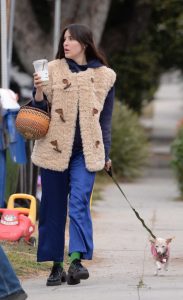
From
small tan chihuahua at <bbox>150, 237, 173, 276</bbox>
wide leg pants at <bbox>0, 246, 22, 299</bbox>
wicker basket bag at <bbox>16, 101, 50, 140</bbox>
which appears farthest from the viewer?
small tan chihuahua at <bbox>150, 237, 173, 276</bbox>

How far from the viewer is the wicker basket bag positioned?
22.2ft

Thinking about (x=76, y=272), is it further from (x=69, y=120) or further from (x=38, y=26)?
(x=38, y=26)

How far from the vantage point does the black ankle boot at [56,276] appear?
22.7 ft

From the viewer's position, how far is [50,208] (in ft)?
22.6

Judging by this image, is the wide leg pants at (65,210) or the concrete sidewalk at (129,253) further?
the wide leg pants at (65,210)

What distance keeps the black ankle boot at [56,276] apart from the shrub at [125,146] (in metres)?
10.2

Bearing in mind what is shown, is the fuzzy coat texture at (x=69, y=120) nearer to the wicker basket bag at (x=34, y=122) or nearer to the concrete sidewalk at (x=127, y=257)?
the wicker basket bag at (x=34, y=122)

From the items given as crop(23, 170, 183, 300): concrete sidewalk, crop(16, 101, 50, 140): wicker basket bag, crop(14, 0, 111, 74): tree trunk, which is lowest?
crop(23, 170, 183, 300): concrete sidewalk

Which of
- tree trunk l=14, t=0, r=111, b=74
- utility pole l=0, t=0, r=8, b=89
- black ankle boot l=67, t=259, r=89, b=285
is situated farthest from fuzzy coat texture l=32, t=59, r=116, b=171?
tree trunk l=14, t=0, r=111, b=74

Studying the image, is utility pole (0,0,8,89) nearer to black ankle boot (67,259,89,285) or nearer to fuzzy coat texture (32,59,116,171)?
fuzzy coat texture (32,59,116,171)

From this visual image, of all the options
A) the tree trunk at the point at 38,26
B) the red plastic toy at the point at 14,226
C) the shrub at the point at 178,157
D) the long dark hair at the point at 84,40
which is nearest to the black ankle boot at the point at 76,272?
the long dark hair at the point at 84,40

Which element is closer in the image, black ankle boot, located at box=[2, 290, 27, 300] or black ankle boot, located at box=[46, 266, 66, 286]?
black ankle boot, located at box=[2, 290, 27, 300]

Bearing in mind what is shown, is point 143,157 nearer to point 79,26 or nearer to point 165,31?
point 165,31

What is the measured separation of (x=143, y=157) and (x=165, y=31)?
6619 mm
